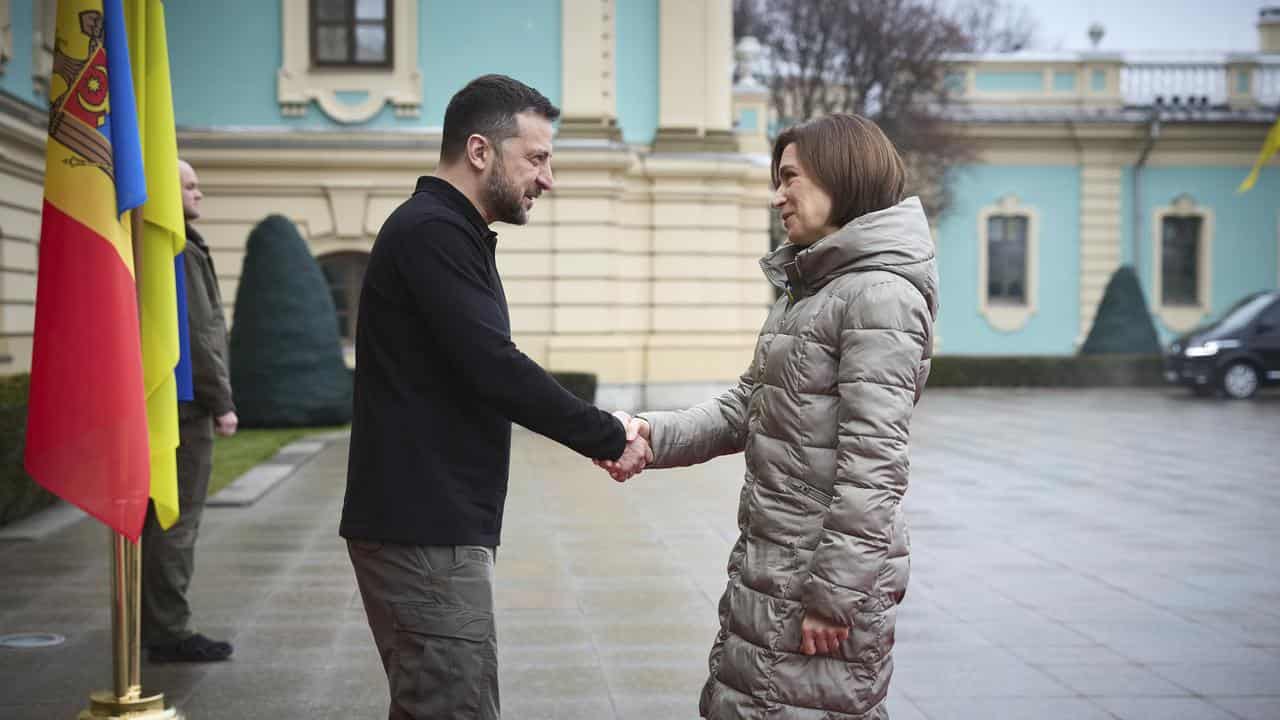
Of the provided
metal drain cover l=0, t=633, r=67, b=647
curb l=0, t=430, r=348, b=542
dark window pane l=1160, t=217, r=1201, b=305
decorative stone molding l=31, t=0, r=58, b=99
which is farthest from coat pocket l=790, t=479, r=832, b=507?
dark window pane l=1160, t=217, r=1201, b=305

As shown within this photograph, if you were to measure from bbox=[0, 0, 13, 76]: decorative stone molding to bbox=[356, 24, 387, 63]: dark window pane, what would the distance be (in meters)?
6.21

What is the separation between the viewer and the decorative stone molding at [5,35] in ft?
47.9

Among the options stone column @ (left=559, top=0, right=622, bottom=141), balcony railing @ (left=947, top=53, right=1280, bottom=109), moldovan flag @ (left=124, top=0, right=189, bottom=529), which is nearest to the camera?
moldovan flag @ (left=124, top=0, right=189, bottom=529)

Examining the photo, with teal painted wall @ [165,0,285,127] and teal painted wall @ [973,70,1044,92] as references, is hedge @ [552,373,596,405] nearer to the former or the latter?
teal painted wall @ [165,0,285,127]

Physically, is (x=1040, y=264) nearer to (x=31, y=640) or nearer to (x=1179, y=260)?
(x=1179, y=260)

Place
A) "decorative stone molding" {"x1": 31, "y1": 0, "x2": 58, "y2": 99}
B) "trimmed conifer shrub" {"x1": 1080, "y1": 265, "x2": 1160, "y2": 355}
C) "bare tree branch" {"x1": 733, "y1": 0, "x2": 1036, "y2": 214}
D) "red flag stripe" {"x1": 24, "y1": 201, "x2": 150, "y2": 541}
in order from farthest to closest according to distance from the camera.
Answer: "bare tree branch" {"x1": 733, "y1": 0, "x2": 1036, "y2": 214}
"trimmed conifer shrub" {"x1": 1080, "y1": 265, "x2": 1160, "y2": 355}
"decorative stone molding" {"x1": 31, "y1": 0, "x2": 58, "y2": 99}
"red flag stripe" {"x1": 24, "y1": 201, "x2": 150, "y2": 541}

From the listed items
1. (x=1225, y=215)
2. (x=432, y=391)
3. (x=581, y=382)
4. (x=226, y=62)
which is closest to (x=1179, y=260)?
(x=1225, y=215)

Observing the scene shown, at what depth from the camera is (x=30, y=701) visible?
520cm

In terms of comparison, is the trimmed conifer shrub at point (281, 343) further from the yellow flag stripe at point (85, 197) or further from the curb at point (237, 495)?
the yellow flag stripe at point (85, 197)

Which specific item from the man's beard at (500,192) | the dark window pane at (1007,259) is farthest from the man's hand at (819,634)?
the dark window pane at (1007,259)

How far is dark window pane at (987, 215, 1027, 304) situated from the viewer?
117 ft

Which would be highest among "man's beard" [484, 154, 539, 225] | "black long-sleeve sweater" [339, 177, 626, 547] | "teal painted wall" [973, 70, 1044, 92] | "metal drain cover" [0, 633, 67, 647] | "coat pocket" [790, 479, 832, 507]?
"teal painted wall" [973, 70, 1044, 92]

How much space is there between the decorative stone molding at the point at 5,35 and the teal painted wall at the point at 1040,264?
25.0m

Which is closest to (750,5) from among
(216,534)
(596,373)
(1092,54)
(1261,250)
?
(1092,54)
